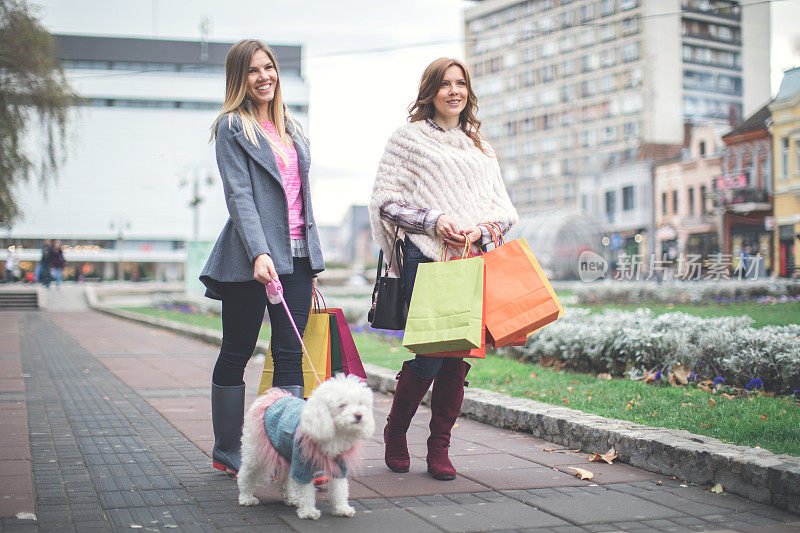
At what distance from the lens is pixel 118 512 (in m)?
2.97

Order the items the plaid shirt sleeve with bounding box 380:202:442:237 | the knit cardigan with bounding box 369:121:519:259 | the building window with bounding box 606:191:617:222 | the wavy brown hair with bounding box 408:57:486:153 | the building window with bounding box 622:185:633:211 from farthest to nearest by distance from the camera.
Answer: the building window with bounding box 606:191:617:222 → the building window with bounding box 622:185:633:211 → the wavy brown hair with bounding box 408:57:486:153 → the knit cardigan with bounding box 369:121:519:259 → the plaid shirt sleeve with bounding box 380:202:442:237

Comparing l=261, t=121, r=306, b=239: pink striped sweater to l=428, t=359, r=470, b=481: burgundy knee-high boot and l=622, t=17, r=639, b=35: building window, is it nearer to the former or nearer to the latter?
l=428, t=359, r=470, b=481: burgundy knee-high boot

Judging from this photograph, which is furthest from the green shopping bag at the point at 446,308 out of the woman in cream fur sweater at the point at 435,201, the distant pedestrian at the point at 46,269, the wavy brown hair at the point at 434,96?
the distant pedestrian at the point at 46,269

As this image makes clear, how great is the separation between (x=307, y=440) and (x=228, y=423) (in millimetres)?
949

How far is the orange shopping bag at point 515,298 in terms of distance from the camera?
3268mm

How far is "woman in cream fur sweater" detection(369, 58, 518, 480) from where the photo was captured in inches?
141

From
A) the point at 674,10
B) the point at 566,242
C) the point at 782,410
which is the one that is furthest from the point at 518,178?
the point at 782,410

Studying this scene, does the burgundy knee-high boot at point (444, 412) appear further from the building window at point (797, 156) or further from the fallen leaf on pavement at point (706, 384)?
the building window at point (797, 156)

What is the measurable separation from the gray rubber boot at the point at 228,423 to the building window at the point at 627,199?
6.64 meters

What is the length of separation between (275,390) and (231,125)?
1174mm

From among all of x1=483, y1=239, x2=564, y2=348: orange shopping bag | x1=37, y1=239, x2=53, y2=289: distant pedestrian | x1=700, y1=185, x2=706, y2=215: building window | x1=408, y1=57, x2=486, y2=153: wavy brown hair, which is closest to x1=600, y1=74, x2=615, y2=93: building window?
x1=700, y1=185, x2=706, y2=215: building window

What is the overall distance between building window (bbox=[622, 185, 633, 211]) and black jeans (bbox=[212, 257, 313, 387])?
6524 millimetres

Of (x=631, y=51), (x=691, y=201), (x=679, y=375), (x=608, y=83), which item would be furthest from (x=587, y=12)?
(x=679, y=375)

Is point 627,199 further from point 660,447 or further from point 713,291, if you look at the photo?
point 660,447
